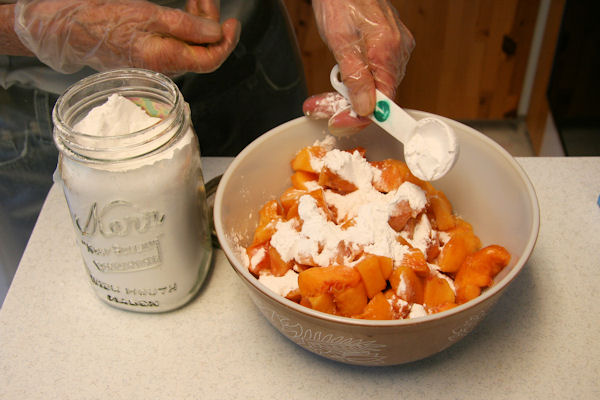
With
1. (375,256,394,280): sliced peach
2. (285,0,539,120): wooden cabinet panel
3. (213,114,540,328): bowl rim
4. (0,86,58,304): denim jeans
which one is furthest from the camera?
(285,0,539,120): wooden cabinet panel

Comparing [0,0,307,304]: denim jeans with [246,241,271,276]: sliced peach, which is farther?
[0,0,307,304]: denim jeans

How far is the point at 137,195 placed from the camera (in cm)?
81

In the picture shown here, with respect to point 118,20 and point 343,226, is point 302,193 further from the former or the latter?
point 118,20

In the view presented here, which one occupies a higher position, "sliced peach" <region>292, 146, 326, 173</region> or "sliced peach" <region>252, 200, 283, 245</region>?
"sliced peach" <region>292, 146, 326, 173</region>

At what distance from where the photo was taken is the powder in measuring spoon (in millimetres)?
836

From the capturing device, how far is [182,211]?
2.88ft

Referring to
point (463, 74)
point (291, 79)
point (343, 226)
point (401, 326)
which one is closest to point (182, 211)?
point (343, 226)

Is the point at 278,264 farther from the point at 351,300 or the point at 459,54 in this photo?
the point at 459,54

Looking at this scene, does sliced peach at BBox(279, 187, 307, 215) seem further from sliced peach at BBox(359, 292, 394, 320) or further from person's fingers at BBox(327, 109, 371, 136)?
sliced peach at BBox(359, 292, 394, 320)

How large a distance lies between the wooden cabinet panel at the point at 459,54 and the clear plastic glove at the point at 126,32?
56.1 inches

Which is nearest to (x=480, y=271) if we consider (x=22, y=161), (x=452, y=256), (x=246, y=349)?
(x=452, y=256)

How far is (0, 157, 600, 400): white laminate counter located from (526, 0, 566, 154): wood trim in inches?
64.4

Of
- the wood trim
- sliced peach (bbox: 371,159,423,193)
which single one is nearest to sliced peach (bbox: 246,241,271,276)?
sliced peach (bbox: 371,159,423,193)

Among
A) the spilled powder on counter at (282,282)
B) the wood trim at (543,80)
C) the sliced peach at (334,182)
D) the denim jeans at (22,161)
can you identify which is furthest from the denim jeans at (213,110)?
the wood trim at (543,80)
